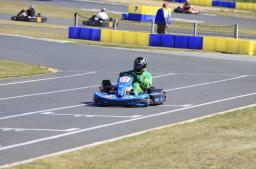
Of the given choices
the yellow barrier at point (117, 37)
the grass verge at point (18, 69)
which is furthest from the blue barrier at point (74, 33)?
the grass verge at point (18, 69)

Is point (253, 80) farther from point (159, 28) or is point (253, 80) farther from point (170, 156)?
point (159, 28)

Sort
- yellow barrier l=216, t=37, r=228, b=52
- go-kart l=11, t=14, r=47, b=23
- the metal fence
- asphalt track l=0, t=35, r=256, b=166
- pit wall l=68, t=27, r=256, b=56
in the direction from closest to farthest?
asphalt track l=0, t=35, r=256, b=166
pit wall l=68, t=27, r=256, b=56
yellow barrier l=216, t=37, r=228, b=52
the metal fence
go-kart l=11, t=14, r=47, b=23

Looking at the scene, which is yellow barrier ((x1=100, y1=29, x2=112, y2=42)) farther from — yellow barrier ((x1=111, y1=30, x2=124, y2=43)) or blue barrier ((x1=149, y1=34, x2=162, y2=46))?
blue barrier ((x1=149, y1=34, x2=162, y2=46))

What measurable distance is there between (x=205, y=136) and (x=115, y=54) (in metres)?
14.9

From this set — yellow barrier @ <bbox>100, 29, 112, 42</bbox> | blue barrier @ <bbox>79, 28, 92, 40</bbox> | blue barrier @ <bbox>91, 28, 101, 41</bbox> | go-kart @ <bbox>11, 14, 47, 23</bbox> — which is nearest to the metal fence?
go-kart @ <bbox>11, 14, 47, 23</bbox>

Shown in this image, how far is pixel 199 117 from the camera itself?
1340 cm

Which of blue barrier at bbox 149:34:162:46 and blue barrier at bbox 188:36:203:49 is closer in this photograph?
blue barrier at bbox 188:36:203:49

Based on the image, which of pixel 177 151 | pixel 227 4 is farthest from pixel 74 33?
pixel 227 4

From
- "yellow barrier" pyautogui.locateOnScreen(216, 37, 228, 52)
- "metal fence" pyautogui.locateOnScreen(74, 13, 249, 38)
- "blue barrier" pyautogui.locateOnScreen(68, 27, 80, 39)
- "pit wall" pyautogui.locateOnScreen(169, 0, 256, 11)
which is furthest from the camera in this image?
"pit wall" pyautogui.locateOnScreen(169, 0, 256, 11)

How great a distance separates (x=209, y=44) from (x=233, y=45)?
1166 millimetres

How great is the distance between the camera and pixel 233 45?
2759cm

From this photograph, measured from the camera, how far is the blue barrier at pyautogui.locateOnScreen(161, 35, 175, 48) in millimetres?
29391

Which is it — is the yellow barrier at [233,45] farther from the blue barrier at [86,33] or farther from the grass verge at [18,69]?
the grass verge at [18,69]

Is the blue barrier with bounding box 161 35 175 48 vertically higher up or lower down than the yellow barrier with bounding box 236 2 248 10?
lower down
